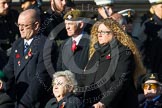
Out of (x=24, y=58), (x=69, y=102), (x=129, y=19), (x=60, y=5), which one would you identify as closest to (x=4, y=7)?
(x=60, y=5)

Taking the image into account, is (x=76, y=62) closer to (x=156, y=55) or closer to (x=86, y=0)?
(x=156, y=55)

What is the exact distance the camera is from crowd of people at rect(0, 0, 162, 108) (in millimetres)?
9867

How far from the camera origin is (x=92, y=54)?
10438mm

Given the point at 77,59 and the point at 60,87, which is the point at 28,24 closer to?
the point at 77,59

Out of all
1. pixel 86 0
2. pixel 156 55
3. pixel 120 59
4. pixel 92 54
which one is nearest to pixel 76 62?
pixel 92 54

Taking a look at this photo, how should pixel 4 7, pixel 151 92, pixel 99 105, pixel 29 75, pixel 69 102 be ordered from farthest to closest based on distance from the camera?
pixel 4 7 < pixel 151 92 < pixel 29 75 < pixel 99 105 < pixel 69 102

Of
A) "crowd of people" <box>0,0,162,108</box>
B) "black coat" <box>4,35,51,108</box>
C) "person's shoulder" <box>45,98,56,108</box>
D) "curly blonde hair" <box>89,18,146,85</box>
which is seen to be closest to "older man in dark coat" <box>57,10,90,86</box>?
"crowd of people" <box>0,0,162,108</box>

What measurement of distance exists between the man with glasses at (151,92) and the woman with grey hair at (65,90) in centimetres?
183

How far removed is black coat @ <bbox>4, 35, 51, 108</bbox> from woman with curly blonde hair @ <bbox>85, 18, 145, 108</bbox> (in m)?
0.81

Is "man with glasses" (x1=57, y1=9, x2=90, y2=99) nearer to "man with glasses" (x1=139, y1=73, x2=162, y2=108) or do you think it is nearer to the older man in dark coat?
the older man in dark coat

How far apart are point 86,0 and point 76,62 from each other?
4.87m

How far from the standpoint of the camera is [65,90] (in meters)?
9.73

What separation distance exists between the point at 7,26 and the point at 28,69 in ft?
5.92

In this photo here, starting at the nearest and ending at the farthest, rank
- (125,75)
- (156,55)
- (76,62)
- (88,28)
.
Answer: (125,75) < (76,62) < (88,28) < (156,55)
